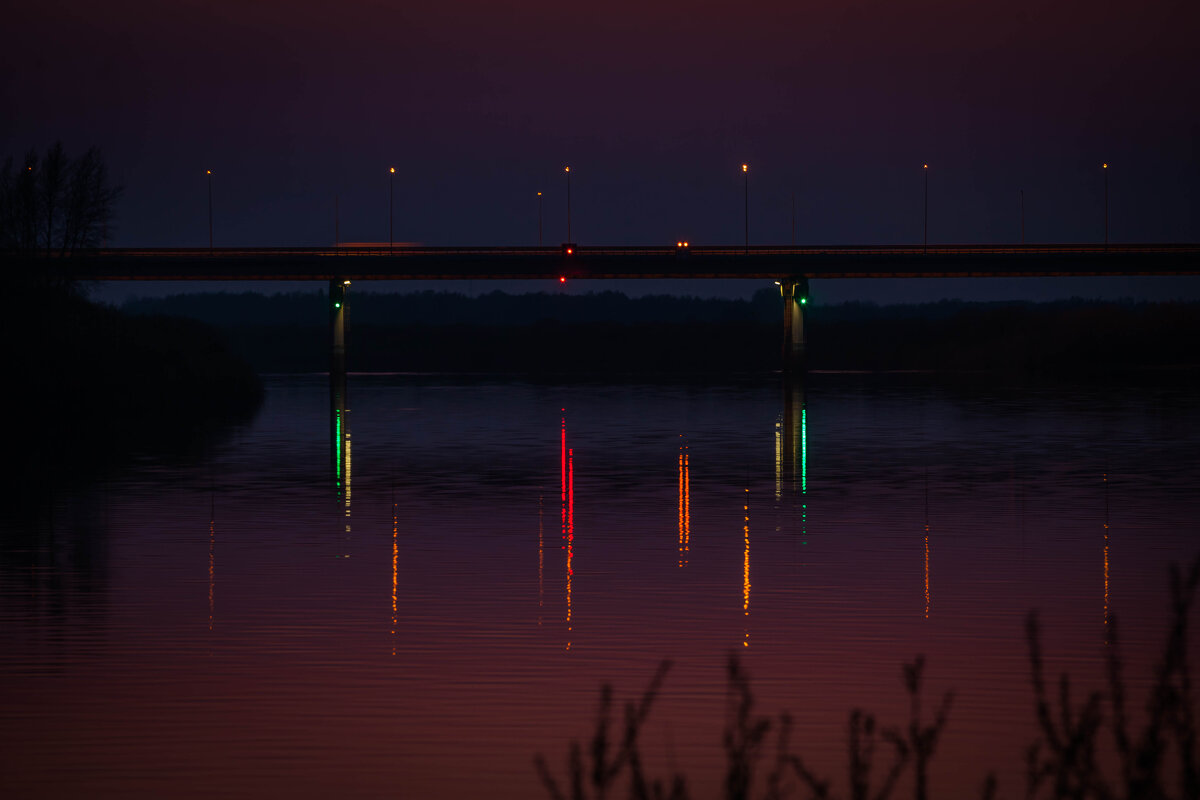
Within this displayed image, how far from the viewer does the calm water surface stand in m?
12.0

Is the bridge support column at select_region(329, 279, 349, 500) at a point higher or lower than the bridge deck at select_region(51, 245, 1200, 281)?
lower

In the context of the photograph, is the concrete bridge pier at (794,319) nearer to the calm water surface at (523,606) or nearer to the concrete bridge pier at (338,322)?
the concrete bridge pier at (338,322)

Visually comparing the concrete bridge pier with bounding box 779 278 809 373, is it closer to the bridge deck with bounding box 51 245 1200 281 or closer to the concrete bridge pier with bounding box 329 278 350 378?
the bridge deck with bounding box 51 245 1200 281

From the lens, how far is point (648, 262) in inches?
4948

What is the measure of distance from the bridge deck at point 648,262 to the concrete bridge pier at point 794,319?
5.50 feet

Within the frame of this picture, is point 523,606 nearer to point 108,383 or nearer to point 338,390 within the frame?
point 108,383

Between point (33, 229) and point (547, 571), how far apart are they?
59.9 m

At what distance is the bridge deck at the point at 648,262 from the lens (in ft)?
406

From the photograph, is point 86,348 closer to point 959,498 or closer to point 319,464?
point 319,464

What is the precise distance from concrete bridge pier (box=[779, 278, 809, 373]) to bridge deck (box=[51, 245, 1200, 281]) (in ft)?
5.50

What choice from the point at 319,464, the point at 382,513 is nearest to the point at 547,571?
the point at 382,513

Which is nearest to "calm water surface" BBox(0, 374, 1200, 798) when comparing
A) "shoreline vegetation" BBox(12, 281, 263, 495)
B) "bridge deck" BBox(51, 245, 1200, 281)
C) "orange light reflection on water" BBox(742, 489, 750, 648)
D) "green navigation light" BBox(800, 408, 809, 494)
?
"orange light reflection on water" BBox(742, 489, 750, 648)

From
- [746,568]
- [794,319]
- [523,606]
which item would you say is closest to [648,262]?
[794,319]

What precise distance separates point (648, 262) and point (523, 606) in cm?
10852
